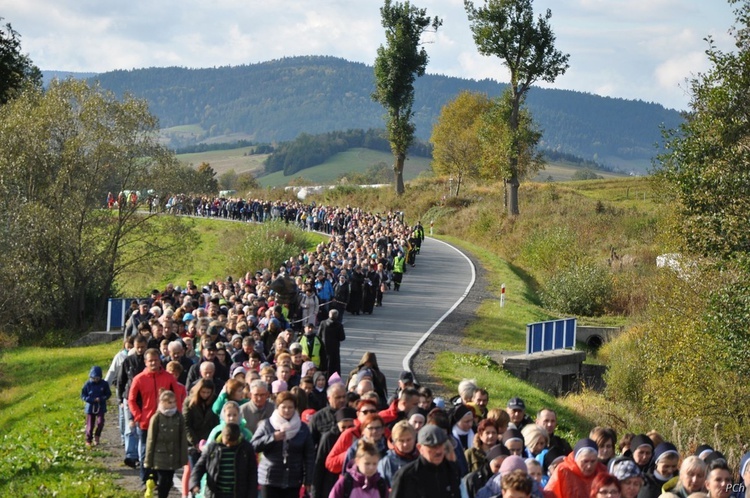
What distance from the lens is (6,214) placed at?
1346 inches

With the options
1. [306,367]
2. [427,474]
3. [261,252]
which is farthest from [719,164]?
[261,252]

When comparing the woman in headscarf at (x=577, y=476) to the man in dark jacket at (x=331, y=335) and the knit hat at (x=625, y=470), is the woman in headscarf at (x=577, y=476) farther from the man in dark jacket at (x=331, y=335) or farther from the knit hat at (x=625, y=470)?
the man in dark jacket at (x=331, y=335)

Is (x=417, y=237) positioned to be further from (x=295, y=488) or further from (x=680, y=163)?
(x=295, y=488)

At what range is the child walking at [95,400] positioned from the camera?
583 inches

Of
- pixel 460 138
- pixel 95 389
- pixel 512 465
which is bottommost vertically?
pixel 95 389

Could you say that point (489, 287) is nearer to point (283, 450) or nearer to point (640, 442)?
point (640, 442)

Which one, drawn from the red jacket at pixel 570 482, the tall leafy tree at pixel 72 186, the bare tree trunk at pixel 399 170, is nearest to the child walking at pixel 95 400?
the red jacket at pixel 570 482

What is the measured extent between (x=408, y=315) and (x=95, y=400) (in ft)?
55.5

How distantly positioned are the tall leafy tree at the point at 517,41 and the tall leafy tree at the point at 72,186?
77.3 feet

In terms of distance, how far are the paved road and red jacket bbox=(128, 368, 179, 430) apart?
27.5 ft

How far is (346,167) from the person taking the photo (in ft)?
598

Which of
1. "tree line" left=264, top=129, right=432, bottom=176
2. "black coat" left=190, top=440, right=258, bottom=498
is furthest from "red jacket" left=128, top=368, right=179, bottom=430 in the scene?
"tree line" left=264, top=129, right=432, bottom=176

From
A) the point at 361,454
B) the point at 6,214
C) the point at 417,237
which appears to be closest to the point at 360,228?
the point at 417,237

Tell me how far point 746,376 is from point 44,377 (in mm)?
17864
